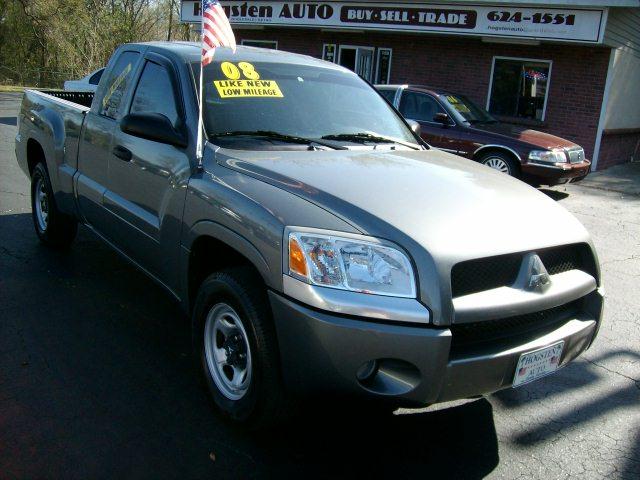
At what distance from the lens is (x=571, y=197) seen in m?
11.3

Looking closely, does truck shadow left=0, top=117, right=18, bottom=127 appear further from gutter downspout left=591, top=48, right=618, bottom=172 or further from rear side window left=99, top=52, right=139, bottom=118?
gutter downspout left=591, top=48, right=618, bottom=172

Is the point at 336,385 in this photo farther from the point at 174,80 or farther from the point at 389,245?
the point at 174,80

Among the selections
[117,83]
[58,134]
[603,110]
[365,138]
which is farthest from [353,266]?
[603,110]

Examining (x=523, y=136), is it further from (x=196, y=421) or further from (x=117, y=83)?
(x=196, y=421)

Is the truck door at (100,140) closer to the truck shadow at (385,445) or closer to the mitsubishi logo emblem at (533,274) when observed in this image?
the truck shadow at (385,445)

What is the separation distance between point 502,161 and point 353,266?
8.68 metres

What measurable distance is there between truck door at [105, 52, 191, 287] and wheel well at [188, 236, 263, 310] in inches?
6.6

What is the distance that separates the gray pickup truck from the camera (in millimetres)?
2631

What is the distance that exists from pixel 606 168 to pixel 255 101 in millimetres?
13217

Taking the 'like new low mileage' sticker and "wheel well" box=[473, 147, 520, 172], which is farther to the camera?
"wheel well" box=[473, 147, 520, 172]

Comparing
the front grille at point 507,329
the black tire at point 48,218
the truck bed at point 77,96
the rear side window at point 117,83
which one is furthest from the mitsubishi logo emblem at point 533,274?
the truck bed at point 77,96

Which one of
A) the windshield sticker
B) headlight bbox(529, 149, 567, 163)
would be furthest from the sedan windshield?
the windshield sticker

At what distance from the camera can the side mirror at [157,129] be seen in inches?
141

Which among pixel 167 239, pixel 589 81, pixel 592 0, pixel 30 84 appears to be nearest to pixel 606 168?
pixel 589 81
